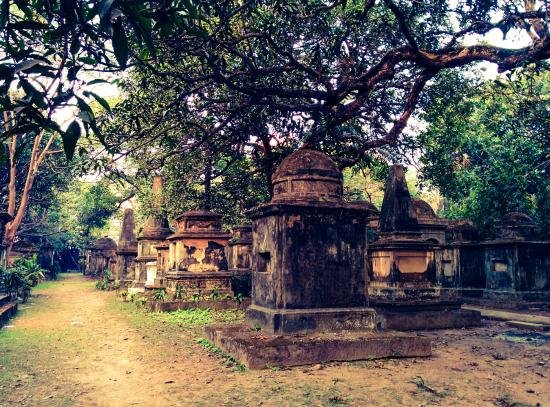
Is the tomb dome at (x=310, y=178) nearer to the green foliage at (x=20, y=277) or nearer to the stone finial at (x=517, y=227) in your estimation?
the stone finial at (x=517, y=227)

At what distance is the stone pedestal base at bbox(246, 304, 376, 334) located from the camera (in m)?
5.73

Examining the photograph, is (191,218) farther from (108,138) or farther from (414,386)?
(414,386)

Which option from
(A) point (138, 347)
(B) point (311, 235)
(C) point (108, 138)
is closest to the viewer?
(B) point (311, 235)

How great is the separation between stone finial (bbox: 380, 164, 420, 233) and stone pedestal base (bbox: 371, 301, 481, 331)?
1.76 metres

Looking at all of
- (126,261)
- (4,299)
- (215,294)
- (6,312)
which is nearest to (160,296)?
(215,294)

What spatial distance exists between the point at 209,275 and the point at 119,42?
34.5 feet

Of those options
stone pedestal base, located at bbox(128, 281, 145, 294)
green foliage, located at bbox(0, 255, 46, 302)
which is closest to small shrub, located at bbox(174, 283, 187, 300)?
stone pedestal base, located at bbox(128, 281, 145, 294)

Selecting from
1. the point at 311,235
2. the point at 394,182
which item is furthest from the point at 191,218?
the point at 311,235

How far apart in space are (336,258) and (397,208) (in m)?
4.05

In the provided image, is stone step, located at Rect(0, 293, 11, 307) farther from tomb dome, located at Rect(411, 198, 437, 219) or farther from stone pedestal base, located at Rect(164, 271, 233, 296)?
tomb dome, located at Rect(411, 198, 437, 219)

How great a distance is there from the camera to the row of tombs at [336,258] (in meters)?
6.05

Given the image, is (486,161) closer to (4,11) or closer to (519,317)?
(519,317)

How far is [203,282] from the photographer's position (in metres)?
11.9

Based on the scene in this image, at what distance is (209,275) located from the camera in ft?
39.0
